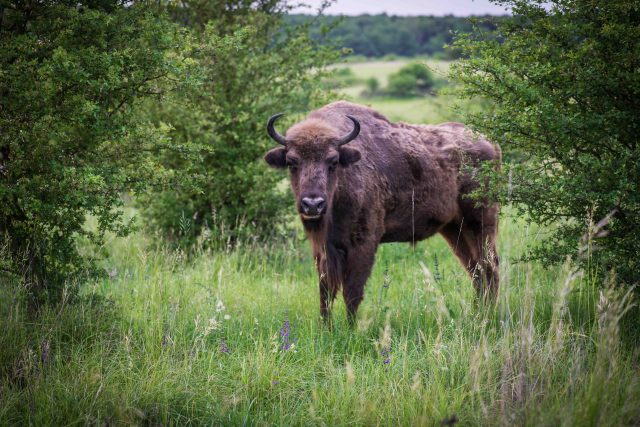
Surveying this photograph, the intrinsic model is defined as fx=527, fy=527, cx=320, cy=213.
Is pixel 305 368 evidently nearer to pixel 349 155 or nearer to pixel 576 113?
pixel 349 155

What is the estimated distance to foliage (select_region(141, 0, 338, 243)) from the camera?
838 centimetres

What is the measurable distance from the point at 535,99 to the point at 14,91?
457 centimetres

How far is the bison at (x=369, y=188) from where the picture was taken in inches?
238

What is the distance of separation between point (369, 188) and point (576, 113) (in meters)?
2.55

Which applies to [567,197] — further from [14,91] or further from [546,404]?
[14,91]

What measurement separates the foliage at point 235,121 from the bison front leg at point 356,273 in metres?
2.46

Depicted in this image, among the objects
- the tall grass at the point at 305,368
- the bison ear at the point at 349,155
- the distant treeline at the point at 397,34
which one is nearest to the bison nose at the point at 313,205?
the bison ear at the point at 349,155

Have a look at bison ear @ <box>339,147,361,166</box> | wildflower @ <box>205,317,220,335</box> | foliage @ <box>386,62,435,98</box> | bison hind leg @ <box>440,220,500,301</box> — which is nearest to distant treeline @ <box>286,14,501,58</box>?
foliage @ <box>386,62,435,98</box>

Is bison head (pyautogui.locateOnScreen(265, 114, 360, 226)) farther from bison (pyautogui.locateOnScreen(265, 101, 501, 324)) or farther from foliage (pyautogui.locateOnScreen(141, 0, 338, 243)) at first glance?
foliage (pyautogui.locateOnScreen(141, 0, 338, 243))

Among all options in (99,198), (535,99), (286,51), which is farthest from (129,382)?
(286,51)

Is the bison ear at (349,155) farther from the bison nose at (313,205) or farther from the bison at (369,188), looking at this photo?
the bison nose at (313,205)

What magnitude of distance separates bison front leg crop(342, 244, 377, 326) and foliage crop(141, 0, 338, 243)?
8.06ft

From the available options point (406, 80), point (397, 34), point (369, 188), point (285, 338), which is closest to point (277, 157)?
point (369, 188)

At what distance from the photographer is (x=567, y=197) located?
4555 millimetres
